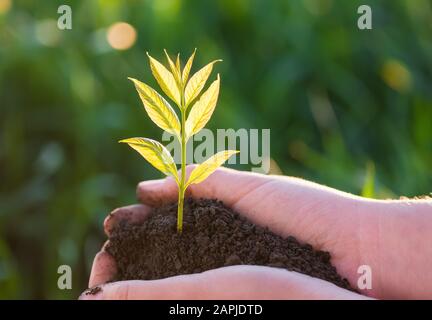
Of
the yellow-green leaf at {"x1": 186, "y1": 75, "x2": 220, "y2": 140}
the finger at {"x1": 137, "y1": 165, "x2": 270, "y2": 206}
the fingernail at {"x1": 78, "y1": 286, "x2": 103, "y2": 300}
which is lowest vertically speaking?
the fingernail at {"x1": 78, "y1": 286, "x2": 103, "y2": 300}

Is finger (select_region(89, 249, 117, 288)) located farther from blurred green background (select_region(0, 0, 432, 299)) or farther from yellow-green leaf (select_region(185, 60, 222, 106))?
blurred green background (select_region(0, 0, 432, 299))

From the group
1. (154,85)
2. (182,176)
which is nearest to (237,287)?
(182,176)

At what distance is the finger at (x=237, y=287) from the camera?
3.81 feet

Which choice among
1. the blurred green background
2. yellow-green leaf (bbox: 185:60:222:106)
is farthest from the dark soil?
the blurred green background

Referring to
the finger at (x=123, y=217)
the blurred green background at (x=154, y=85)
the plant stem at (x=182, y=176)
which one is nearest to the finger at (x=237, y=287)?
the plant stem at (x=182, y=176)

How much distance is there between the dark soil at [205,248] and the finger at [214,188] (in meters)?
0.06

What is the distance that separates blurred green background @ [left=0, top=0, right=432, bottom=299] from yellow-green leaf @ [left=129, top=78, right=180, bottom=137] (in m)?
1.18

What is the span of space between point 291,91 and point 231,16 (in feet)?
1.67

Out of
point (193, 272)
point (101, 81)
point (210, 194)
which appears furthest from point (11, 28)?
point (193, 272)

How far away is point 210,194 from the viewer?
4.92 ft

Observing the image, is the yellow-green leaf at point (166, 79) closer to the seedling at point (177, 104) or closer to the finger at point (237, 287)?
the seedling at point (177, 104)

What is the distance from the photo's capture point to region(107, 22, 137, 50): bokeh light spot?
2.85 metres

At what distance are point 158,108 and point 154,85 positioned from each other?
1.47 m

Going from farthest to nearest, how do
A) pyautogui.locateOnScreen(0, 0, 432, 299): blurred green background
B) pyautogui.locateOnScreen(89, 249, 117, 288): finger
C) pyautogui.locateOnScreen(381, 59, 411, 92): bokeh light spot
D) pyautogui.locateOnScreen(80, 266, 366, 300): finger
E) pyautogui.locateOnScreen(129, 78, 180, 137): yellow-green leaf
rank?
pyautogui.locateOnScreen(381, 59, 411, 92): bokeh light spot < pyautogui.locateOnScreen(0, 0, 432, 299): blurred green background < pyautogui.locateOnScreen(89, 249, 117, 288): finger < pyautogui.locateOnScreen(129, 78, 180, 137): yellow-green leaf < pyautogui.locateOnScreen(80, 266, 366, 300): finger
